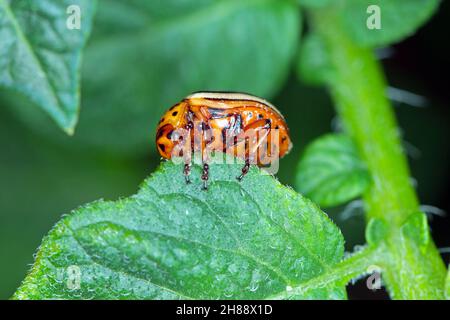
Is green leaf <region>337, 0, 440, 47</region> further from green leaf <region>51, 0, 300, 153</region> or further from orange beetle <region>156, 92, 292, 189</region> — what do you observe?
orange beetle <region>156, 92, 292, 189</region>

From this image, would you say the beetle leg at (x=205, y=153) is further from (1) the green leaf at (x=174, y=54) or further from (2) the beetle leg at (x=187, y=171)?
(1) the green leaf at (x=174, y=54)

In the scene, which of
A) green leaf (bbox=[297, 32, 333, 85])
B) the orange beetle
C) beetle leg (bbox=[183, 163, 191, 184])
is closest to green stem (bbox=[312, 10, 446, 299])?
green leaf (bbox=[297, 32, 333, 85])

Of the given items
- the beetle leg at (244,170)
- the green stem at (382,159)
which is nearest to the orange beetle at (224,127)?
the beetle leg at (244,170)

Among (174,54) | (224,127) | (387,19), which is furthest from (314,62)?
(224,127)

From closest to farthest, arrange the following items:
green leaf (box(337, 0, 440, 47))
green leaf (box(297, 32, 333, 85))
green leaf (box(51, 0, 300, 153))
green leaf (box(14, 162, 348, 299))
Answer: green leaf (box(14, 162, 348, 299)) < green leaf (box(337, 0, 440, 47)) < green leaf (box(297, 32, 333, 85)) < green leaf (box(51, 0, 300, 153))

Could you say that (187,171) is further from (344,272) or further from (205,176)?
(344,272)
